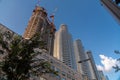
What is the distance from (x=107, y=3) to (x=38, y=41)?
9.09 m

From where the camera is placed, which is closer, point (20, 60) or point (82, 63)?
point (20, 60)

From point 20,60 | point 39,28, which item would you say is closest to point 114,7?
point 20,60

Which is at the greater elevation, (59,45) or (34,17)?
(34,17)

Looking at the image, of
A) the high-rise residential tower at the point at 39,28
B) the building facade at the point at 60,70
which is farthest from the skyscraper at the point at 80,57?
the building facade at the point at 60,70

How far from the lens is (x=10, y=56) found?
544 inches

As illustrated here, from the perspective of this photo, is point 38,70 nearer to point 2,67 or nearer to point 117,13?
point 2,67

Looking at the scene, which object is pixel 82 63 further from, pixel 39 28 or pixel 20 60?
pixel 20 60

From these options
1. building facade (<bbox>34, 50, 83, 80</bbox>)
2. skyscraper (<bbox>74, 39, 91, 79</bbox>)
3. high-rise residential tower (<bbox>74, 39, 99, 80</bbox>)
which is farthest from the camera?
skyscraper (<bbox>74, 39, 91, 79</bbox>)

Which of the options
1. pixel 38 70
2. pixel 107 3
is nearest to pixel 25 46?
pixel 38 70

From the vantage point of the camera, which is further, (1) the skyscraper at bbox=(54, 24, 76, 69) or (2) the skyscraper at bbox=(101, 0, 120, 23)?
(1) the skyscraper at bbox=(54, 24, 76, 69)

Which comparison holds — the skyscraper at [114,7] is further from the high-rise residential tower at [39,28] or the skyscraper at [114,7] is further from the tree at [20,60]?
the high-rise residential tower at [39,28]

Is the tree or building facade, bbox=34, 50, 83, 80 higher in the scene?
building facade, bbox=34, 50, 83, 80

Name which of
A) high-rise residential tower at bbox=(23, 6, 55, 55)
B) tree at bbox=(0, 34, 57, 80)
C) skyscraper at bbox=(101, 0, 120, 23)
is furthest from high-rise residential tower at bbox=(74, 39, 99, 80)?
tree at bbox=(0, 34, 57, 80)

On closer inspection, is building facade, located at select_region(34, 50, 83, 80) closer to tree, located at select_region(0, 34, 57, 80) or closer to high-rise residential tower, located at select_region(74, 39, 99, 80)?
tree, located at select_region(0, 34, 57, 80)
